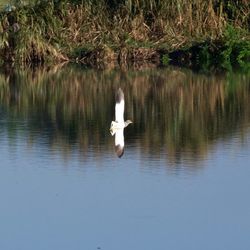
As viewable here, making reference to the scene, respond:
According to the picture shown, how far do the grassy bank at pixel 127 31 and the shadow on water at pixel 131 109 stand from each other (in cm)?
132

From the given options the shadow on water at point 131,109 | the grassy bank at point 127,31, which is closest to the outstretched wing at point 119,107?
the shadow on water at point 131,109

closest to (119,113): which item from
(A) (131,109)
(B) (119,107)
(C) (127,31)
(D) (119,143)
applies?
(B) (119,107)

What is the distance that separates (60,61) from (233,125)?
10010mm

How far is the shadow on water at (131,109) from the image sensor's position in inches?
622

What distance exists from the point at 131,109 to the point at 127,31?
832 cm

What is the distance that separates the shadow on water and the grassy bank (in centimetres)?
132

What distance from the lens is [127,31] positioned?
90.4ft

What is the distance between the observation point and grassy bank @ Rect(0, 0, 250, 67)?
1050 inches

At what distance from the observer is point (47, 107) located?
1972 centimetres

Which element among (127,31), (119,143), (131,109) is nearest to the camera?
(119,143)

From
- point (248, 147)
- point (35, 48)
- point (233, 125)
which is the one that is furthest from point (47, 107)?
point (35, 48)

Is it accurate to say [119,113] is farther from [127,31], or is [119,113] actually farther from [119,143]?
[127,31]

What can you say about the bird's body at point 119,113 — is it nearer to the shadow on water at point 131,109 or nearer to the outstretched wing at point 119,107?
the outstretched wing at point 119,107

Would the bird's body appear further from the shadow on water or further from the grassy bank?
the grassy bank
